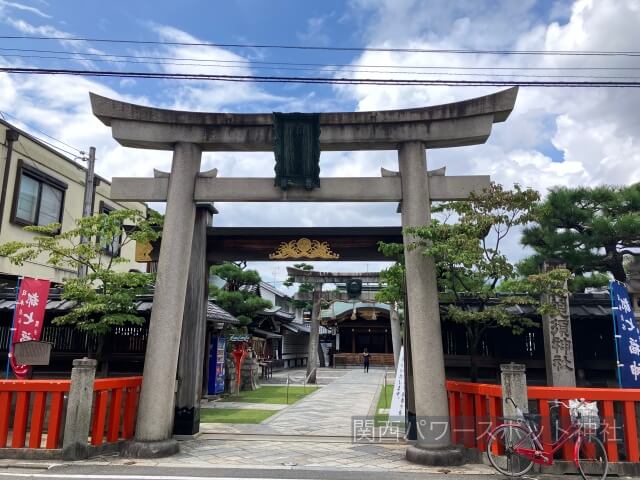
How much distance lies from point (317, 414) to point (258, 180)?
326 inches

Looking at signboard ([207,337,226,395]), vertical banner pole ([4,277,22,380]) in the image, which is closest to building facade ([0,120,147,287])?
vertical banner pole ([4,277,22,380])

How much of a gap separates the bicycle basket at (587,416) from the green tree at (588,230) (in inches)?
281

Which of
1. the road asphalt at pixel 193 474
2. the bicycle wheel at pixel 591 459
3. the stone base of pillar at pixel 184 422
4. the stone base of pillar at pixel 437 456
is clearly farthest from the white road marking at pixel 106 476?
the bicycle wheel at pixel 591 459

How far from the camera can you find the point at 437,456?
8461 mm

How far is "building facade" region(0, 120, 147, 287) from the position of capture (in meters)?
16.9

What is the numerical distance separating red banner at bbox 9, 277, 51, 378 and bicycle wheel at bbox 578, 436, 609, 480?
36.6ft

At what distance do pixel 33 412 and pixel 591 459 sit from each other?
9.29m

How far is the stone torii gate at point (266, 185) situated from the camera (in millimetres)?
9328

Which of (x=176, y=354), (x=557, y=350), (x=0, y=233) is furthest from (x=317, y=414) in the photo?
(x=0, y=233)

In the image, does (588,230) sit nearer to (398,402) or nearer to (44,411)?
(398,402)

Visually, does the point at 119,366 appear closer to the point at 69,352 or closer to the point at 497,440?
the point at 69,352

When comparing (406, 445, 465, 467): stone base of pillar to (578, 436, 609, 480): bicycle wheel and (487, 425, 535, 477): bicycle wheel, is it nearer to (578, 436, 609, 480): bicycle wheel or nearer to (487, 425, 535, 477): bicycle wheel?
(487, 425, 535, 477): bicycle wheel

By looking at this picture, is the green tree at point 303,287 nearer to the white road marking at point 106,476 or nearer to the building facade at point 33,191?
the building facade at point 33,191

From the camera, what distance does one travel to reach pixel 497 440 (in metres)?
8.03
